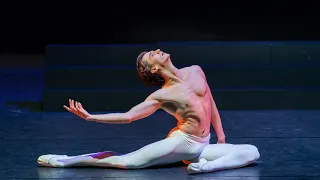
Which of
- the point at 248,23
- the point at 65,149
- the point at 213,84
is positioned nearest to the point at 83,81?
the point at 213,84

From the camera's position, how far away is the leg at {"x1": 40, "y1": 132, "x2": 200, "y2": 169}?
5297mm

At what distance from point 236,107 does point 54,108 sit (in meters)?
1.89

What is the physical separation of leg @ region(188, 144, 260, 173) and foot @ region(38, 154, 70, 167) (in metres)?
0.99

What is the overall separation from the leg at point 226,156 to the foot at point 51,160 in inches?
38.9

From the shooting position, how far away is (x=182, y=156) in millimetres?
5355

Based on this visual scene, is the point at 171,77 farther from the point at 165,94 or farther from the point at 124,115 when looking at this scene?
the point at 124,115

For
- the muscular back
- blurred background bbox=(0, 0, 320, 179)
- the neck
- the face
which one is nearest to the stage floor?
blurred background bbox=(0, 0, 320, 179)

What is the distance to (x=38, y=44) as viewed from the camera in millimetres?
11445

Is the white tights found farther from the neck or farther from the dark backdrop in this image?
the dark backdrop

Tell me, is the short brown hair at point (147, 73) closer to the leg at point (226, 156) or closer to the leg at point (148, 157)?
the leg at point (148, 157)

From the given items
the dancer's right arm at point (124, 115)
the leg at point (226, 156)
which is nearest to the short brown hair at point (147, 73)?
the dancer's right arm at point (124, 115)

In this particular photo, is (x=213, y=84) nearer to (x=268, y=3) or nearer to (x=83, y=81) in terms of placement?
(x=83, y=81)

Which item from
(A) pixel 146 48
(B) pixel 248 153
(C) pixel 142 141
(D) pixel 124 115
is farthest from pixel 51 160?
(A) pixel 146 48

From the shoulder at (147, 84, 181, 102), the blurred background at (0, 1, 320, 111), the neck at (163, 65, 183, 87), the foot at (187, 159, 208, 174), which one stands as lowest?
the foot at (187, 159, 208, 174)
